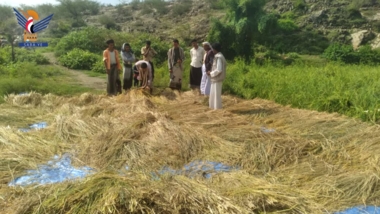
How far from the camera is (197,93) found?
317 inches

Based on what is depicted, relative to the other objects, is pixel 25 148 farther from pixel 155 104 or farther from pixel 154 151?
pixel 155 104

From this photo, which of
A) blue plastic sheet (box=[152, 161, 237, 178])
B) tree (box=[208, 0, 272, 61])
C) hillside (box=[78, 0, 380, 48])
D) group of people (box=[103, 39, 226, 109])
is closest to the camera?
blue plastic sheet (box=[152, 161, 237, 178])

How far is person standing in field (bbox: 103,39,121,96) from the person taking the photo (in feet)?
26.5

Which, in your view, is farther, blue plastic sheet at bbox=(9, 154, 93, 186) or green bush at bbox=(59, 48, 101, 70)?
green bush at bbox=(59, 48, 101, 70)

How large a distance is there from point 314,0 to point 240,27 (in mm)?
14935

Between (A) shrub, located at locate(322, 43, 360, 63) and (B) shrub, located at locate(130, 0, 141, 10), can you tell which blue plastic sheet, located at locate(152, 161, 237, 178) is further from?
(B) shrub, located at locate(130, 0, 141, 10)

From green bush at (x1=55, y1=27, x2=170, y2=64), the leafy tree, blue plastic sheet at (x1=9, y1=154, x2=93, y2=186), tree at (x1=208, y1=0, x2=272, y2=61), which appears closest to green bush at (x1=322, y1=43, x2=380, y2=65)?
tree at (x1=208, y1=0, x2=272, y2=61)

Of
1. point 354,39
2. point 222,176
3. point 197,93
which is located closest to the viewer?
point 222,176

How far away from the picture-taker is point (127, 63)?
8242 mm

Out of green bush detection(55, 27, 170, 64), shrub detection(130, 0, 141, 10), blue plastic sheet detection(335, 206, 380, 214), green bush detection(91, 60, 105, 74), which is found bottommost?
blue plastic sheet detection(335, 206, 380, 214)

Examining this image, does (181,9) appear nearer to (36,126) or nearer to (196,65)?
(196,65)

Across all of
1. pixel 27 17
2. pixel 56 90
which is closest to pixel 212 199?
pixel 56 90

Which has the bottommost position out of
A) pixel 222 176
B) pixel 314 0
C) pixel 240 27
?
pixel 222 176

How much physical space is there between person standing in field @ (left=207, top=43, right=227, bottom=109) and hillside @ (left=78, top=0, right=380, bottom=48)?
62.3 ft
